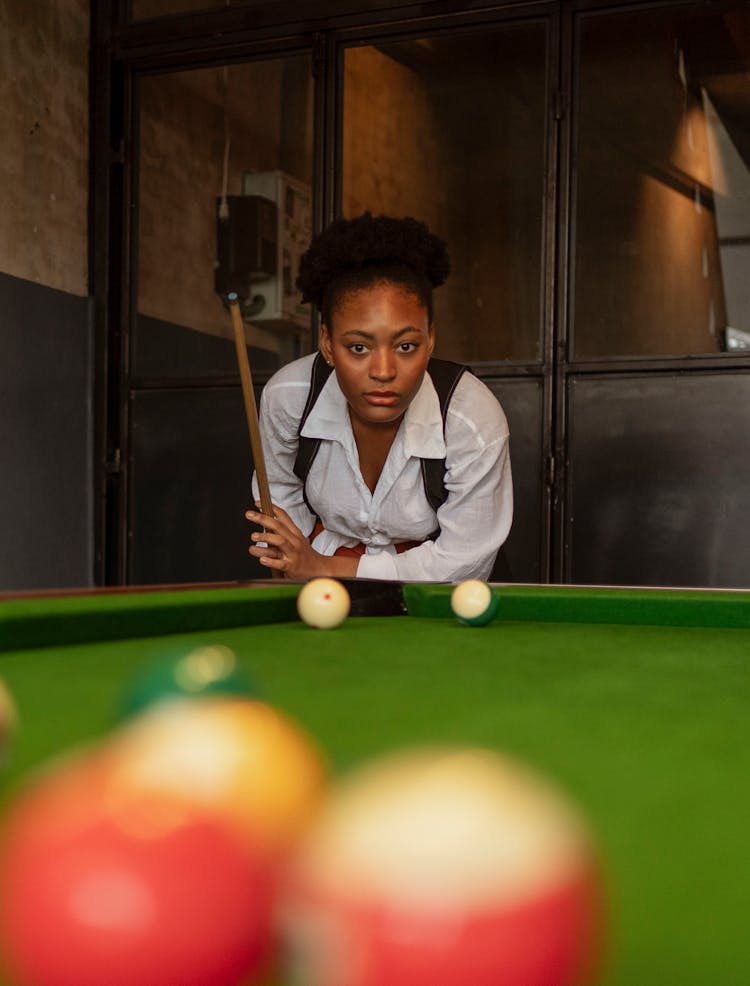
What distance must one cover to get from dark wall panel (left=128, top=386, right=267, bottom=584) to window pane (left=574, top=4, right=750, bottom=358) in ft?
4.89

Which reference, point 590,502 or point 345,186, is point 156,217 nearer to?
point 345,186

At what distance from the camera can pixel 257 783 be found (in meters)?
0.53

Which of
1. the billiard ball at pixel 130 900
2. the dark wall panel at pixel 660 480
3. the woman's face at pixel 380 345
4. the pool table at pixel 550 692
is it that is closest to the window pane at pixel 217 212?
the dark wall panel at pixel 660 480

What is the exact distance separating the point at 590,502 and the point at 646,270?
0.89m

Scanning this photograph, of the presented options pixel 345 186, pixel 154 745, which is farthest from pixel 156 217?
pixel 154 745

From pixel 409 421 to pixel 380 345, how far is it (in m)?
0.25

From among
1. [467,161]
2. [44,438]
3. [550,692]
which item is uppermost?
[467,161]

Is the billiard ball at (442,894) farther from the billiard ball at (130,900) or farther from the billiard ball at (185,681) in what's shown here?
the billiard ball at (185,681)

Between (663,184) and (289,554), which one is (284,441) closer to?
(289,554)

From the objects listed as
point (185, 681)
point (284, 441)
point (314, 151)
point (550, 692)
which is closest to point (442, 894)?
point (185, 681)

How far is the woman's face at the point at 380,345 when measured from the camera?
2.59 meters

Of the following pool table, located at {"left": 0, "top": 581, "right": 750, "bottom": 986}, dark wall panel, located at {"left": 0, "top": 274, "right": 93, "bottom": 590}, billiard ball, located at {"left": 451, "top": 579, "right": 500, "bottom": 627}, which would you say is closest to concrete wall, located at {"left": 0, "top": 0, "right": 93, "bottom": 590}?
dark wall panel, located at {"left": 0, "top": 274, "right": 93, "bottom": 590}

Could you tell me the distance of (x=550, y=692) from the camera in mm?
1157

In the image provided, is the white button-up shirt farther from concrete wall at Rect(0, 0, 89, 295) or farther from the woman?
concrete wall at Rect(0, 0, 89, 295)
